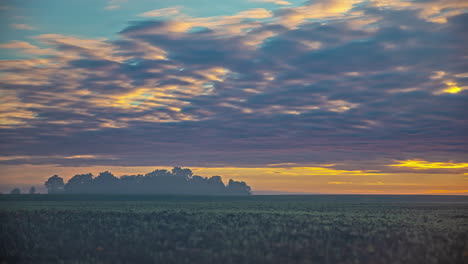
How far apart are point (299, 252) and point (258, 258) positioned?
9.84 feet

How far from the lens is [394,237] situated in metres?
35.0

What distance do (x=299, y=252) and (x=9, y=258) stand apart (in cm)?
1739

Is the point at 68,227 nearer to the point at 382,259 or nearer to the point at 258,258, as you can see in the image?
the point at 258,258

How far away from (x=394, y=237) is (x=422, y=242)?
118 inches

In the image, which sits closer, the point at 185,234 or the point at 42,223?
the point at 185,234

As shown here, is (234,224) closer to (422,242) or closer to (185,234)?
(185,234)

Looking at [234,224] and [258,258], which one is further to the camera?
[234,224]

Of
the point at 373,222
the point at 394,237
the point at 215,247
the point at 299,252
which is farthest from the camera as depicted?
the point at 373,222

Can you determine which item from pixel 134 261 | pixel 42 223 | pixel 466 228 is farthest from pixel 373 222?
pixel 42 223

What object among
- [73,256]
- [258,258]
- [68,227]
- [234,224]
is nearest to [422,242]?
[258,258]

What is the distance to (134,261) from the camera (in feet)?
90.7

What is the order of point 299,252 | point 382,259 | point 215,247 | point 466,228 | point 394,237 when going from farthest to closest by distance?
point 466,228 < point 394,237 < point 215,247 < point 299,252 < point 382,259

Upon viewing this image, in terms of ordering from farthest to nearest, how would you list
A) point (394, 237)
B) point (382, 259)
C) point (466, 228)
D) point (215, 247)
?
1. point (466, 228)
2. point (394, 237)
3. point (215, 247)
4. point (382, 259)

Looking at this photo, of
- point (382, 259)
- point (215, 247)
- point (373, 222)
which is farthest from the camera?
point (373, 222)
